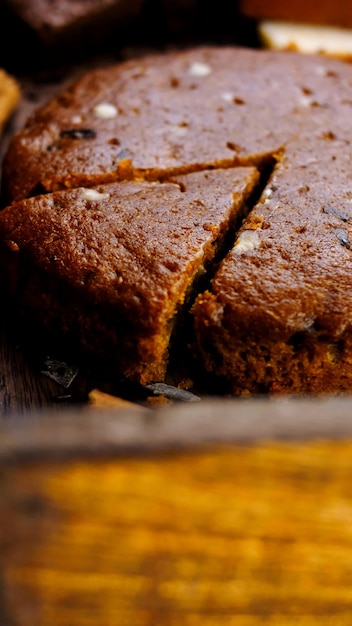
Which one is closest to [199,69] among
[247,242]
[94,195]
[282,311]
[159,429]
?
[94,195]

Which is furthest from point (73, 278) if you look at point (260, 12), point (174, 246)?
point (260, 12)

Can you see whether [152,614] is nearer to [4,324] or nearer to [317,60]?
[4,324]

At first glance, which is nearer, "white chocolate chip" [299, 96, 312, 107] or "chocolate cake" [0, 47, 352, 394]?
"chocolate cake" [0, 47, 352, 394]

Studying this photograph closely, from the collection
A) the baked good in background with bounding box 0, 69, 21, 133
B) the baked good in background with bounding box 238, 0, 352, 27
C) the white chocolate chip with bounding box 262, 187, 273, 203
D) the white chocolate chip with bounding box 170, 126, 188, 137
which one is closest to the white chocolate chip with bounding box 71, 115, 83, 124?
the white chocolate chip with bounding box 170, 126, 188, 137

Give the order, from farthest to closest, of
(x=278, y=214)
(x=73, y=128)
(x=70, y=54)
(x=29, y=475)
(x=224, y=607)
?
(x=70, y=54) → (x=73, y=128) → (x=278, y=214) → (x=224, y=607) → (x=29, y=475)

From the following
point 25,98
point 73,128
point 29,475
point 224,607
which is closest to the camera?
point 29,475

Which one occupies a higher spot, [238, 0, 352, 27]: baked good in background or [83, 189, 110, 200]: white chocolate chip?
[238, 0, 352, 27]: baked good in background

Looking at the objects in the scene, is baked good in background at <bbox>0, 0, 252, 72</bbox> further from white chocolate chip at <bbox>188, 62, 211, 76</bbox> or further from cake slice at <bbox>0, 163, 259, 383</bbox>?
cake slice at <bbox>0, 163, 259, 383</bbox>
